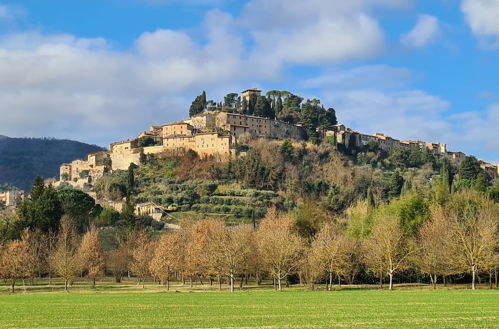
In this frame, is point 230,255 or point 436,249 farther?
point 436,249

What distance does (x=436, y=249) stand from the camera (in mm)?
63812

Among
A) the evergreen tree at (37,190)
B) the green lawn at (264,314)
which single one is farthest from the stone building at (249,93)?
the green lawn at (264,314)

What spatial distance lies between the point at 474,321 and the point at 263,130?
464ft

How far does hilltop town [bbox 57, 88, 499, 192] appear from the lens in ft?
500

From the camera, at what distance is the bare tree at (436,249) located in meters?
62.6

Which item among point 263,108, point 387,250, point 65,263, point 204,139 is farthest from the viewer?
point 263,108

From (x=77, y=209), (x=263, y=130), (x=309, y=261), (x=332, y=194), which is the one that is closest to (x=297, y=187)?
(x=332, y=194)

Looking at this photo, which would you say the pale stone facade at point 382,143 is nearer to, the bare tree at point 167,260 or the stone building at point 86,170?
the stone building at point 86,170

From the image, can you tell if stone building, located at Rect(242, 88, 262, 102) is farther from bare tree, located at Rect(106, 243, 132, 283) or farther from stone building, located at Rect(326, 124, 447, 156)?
bare tree, located at Rect(106, 243, 132, 283)

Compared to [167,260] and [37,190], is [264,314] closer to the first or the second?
[167,260]

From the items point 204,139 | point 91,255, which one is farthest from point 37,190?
point 204,139

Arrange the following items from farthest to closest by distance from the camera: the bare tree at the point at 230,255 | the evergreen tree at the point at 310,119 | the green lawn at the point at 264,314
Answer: the evergreen tree at the point at 310,119, the bare tree at the point at 230,255, the green lawn at the point at 264,314

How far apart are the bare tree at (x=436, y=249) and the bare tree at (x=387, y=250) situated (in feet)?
5.01

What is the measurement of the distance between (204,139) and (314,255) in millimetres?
93496
